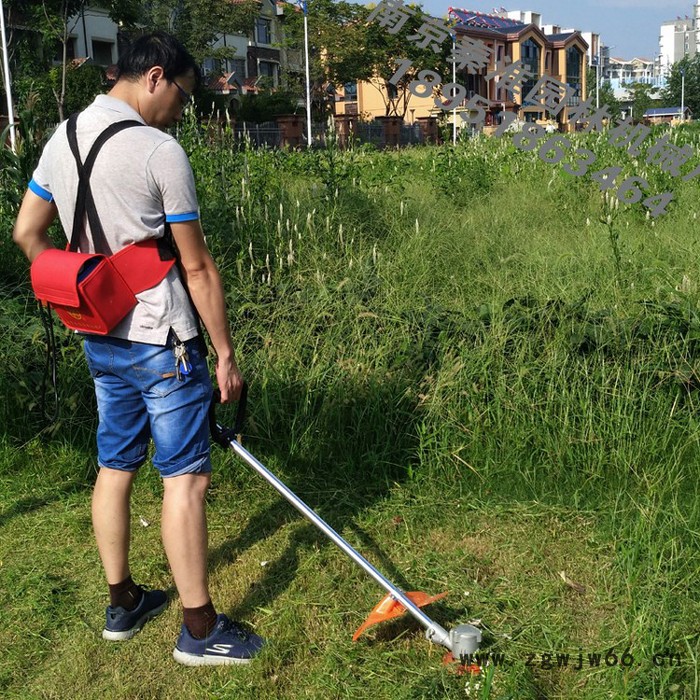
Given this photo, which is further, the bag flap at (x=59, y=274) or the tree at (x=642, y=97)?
Result: the tree at (x=642, y=97)

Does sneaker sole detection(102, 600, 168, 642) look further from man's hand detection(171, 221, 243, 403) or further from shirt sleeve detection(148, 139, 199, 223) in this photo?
shirt sleeve detection(148, 139, 199, 223)

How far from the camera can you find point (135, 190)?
2.37 metres

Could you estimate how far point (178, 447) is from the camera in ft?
8.42

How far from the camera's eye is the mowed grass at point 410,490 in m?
2.64

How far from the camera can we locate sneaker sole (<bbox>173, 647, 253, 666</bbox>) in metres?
2.65

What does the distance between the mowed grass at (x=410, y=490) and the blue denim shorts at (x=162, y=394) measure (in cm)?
70

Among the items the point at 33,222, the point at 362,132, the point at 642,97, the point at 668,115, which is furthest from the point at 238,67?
the point at 33,222

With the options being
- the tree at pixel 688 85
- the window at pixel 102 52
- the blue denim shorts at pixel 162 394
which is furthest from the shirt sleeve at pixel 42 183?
the tree at pixel 688 85

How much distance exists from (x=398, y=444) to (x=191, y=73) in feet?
6.50

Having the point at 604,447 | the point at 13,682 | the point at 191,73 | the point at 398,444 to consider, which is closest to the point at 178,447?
the point at 13,682

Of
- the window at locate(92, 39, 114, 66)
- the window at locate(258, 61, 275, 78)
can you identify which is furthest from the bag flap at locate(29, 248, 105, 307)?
the window at locate(258, 61, 275, 78)

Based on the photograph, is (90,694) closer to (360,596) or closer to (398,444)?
(360,596)

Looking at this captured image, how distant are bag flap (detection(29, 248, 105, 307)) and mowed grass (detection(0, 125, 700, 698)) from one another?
1.19 metres

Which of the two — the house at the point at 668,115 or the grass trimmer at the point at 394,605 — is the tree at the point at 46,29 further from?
the grass trimmer at the point at 394,605
